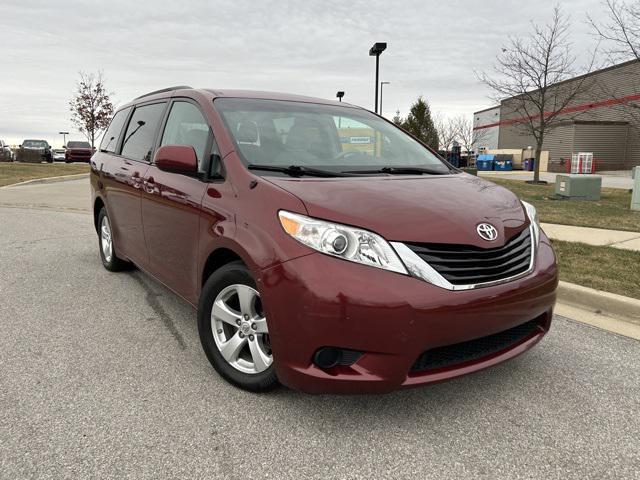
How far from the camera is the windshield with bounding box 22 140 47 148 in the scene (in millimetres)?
35344

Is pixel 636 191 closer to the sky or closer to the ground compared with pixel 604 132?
closer to the ground

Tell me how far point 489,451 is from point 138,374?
6.68 feet

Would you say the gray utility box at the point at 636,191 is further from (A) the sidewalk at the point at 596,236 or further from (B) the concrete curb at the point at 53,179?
(B) the concrete curb at the point at 53,179

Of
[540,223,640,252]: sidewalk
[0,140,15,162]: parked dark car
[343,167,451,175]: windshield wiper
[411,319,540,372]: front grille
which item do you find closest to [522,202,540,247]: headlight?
[411,319,540,372]: front grille

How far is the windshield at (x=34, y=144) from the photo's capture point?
35.3 meters

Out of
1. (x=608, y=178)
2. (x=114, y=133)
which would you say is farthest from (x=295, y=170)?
(x=608, y=178)

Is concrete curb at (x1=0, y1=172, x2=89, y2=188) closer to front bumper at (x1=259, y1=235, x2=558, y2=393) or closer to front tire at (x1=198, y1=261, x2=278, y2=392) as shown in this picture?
front tire at (x1=198, y1=261, x2=278, y2=392)

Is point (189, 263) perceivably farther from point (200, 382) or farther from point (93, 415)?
point (93, 415)

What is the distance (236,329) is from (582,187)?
40.7ft

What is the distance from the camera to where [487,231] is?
2.63 meters

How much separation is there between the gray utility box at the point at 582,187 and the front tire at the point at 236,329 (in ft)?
40.0

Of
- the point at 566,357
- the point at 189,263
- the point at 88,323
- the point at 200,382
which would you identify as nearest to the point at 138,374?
the point at 200,382

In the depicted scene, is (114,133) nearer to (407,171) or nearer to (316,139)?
(316,139)

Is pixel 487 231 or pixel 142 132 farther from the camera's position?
pixel 142 132
